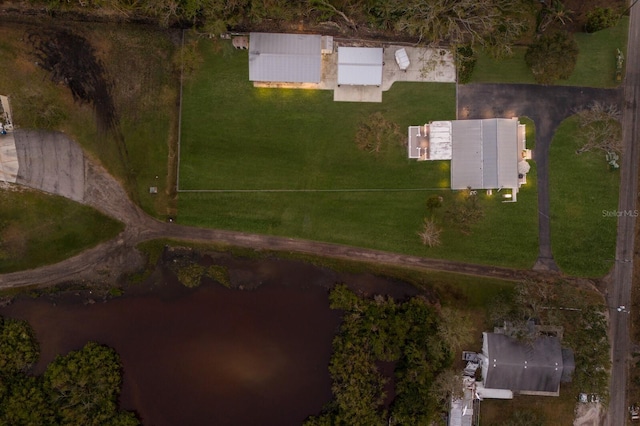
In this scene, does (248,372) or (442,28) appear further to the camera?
(248,372)

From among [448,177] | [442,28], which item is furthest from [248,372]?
[442,28]

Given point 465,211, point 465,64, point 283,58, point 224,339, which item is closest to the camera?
point 465,211

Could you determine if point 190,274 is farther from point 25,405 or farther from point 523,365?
point 523,365

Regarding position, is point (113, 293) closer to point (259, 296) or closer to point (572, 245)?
point (259, 296)

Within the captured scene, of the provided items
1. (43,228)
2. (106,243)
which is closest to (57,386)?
(106,243)

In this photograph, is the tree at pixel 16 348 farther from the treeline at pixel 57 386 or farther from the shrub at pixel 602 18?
the shrub at pixel 602 18

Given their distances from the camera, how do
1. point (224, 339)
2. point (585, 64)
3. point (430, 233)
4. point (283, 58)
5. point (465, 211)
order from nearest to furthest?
point (465, 211) → point (283, 58) → point (430, 233) → point (224, 339) → point (585, 64)

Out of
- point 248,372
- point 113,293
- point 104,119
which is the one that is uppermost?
point 104,119
